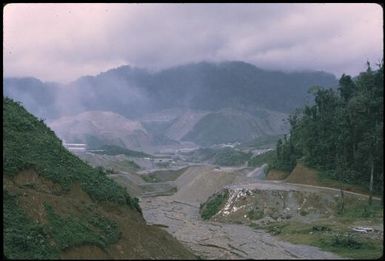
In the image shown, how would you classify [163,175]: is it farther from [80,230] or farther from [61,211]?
[80,230]

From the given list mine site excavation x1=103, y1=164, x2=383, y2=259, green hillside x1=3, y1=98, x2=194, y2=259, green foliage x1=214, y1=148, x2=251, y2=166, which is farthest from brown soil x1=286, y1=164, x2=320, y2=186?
green foliage x1=214, y1=148, x2=251, y2=166

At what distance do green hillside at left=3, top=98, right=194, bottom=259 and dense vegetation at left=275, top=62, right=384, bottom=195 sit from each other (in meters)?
17.2

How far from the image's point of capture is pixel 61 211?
2403 cm

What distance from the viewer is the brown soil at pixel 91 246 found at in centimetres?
2186

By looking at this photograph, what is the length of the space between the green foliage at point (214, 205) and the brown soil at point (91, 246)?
19.1 m

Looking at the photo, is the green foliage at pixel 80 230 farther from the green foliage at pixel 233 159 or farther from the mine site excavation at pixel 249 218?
the green foliage at pixel 233 159

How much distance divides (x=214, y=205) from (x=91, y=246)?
25865 millimetres

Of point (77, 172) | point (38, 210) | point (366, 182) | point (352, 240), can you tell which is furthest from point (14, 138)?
point (366, 182)

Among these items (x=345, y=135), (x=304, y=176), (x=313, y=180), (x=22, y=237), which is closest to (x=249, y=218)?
(x=345, y=135)

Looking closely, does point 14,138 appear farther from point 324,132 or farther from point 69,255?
point 324,132

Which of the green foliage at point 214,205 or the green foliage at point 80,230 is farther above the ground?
the green foliage at point 80,230

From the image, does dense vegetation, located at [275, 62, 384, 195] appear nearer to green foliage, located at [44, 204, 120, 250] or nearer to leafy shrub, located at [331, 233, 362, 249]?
leafy shrub, located at [331, 233, 362, 249]

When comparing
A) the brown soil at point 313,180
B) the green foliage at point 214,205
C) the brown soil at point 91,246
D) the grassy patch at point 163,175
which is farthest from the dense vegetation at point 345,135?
the grassy patch at point 163,175

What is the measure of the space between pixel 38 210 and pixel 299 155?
43.9 metres
